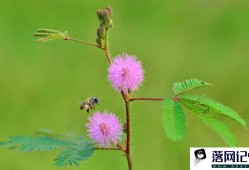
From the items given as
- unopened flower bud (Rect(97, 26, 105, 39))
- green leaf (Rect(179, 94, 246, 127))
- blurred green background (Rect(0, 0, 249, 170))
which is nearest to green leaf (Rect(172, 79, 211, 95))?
green leaf (Rect(179, 94, 246, 127))

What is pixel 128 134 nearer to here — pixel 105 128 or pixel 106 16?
Answer: pixel 105 128

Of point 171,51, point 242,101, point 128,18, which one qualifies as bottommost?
point 242,101

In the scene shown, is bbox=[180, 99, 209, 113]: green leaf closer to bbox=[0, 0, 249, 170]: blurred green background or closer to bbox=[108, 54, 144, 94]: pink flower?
bbox=[108, 54, 144, 94]: pink flower

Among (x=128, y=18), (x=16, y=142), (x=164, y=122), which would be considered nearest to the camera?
(x=164, y=122)

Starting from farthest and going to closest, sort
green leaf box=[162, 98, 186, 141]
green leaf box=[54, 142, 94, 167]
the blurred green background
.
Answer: the blurred green background < green leaf box=[54, 142, 94, 167] < green leaf box=[162, 98, 186, 141]

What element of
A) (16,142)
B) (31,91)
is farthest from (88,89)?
(16,142)

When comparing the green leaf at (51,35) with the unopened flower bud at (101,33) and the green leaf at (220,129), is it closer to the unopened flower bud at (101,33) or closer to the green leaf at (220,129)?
the unopened flower bud at (101,33)

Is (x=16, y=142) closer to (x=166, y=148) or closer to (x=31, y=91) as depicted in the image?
(x=166, y=148)
